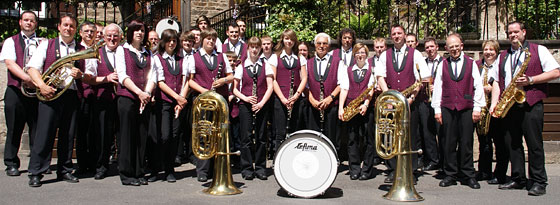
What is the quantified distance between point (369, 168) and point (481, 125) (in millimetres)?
1483

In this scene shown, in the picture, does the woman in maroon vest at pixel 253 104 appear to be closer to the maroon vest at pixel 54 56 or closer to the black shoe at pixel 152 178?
the black shoe at pixel 152 178

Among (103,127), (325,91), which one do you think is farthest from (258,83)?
(103,127)

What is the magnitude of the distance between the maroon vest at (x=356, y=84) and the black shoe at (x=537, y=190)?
2297 millimetres

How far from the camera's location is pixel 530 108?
671 cm

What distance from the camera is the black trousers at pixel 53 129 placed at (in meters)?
6.82

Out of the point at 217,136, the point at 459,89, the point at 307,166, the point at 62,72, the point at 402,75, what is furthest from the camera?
the point at 402,75

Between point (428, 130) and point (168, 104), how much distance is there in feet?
11.8

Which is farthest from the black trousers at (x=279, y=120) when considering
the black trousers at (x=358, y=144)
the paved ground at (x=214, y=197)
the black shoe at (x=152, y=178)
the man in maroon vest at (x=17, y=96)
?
the man in maroon vest at (x=17, y=96)

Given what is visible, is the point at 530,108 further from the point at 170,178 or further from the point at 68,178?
the point at 68,178

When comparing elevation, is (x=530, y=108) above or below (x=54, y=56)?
below

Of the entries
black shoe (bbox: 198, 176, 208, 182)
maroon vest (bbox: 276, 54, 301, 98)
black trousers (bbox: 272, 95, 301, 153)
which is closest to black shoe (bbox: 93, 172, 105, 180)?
black shoe (bbox: 198, 176, 208, 182)

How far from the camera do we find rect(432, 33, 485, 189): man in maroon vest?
7105mm

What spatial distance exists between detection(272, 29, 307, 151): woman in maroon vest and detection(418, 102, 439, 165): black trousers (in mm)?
1741

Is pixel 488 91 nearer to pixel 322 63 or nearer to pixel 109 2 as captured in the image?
pixel 322 63
